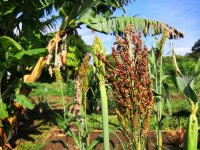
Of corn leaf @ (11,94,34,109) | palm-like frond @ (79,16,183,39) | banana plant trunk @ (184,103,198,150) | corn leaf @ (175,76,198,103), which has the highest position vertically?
palm-like frond @ (79,16,183,39)

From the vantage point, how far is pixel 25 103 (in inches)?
243

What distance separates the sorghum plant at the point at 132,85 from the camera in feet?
4.80

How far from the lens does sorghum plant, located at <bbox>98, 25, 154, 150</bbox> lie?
1462 mm

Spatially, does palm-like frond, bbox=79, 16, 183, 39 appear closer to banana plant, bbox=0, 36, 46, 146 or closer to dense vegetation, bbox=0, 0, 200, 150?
dense vegetation, bbox=0, 0, 200, 150

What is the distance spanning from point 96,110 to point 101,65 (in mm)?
8832

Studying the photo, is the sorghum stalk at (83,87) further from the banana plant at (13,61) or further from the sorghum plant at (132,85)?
the banana plant at (13,61)

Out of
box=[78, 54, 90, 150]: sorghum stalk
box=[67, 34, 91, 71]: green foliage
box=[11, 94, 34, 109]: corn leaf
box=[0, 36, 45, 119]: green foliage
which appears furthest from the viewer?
box=[67, 34, 91, 71]: green foliage

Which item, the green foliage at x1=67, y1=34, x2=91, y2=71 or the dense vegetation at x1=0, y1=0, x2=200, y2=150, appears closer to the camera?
the dense vegetation at x1=0, y1=0, x2=200, y2=150

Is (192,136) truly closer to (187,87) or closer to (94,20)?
(187,87)

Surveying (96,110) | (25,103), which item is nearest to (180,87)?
(25,103)

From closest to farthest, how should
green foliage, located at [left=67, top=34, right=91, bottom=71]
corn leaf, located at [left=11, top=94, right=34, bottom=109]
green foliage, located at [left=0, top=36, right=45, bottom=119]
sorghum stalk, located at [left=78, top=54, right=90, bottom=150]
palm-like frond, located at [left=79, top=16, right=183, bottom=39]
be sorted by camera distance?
sorghum stalk, located at [left=78, top=54, right=90, bottom=150] → green foliage, located at [left=0, top=36, right=45, bottom=119] → corn leaf, located at [left=11, top=94, right=34, bottom=109] → palm-like frond, located at [left=79, top=16, right=183, bottom=39] → green foliage, located at [left=67, top=34, right=91, bottom=71]

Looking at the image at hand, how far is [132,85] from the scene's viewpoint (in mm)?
1465

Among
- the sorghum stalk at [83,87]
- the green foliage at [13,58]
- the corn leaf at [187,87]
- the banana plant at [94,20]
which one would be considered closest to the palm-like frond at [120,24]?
the banana plant at [94,20]

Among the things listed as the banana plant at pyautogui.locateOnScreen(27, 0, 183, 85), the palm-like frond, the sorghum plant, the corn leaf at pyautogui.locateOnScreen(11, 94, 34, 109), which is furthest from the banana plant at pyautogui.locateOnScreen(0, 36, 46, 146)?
the sorghum plant
